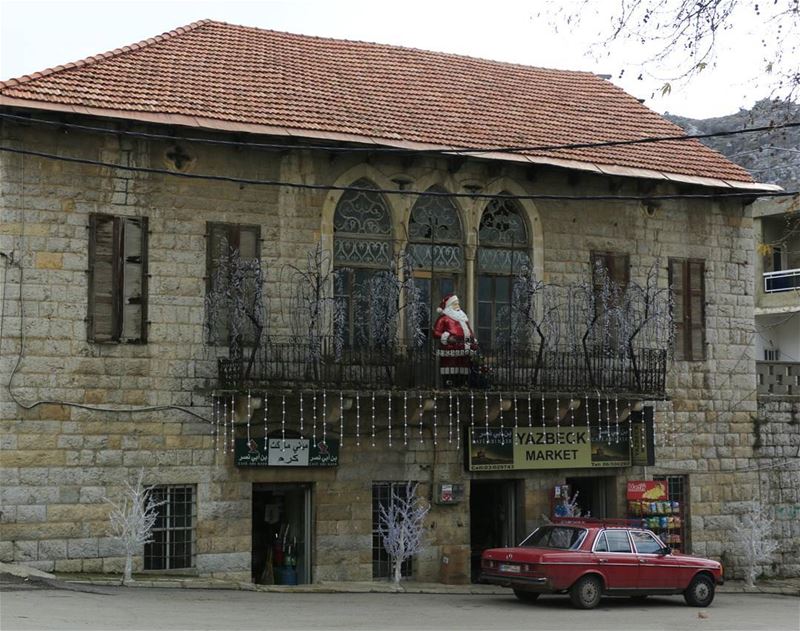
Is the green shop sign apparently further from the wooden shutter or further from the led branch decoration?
the wooden shutter

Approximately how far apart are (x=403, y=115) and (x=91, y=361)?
7659 mm

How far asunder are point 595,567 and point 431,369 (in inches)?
194

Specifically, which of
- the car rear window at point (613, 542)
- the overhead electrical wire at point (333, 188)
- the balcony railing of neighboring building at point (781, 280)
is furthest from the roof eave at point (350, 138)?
the balcony railing of neighboring building at point (781, 280)

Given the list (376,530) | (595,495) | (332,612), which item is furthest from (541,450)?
(332,612)

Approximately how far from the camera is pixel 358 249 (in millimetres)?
23203

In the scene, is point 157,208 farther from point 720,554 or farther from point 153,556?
point 720,554

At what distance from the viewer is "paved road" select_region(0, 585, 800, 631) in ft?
51.2

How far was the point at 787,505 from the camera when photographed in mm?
27453

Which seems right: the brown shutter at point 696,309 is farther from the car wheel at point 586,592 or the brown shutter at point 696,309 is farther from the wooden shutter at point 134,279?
the wooden shutter at point 134,279

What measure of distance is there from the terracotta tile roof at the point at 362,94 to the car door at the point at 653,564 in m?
7.58

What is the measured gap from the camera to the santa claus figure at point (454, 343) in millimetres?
22625

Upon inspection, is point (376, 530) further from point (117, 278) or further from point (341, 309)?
point (117, 278)

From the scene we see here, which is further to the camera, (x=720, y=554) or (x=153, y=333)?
(x=720, y=554)

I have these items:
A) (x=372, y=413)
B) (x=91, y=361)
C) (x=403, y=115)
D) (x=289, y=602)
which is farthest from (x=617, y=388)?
(x=91, y=361)
